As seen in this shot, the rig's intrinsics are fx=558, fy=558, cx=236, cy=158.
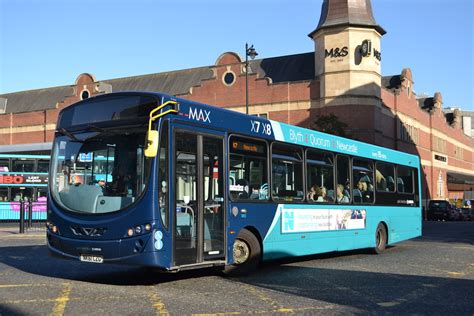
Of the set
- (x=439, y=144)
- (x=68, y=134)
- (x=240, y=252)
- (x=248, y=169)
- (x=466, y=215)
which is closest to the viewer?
(x=68, y=134)

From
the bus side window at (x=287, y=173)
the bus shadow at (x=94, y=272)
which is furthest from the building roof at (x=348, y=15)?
the bus shadow at (x=94, y=272)

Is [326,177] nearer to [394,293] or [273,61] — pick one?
[394,293]

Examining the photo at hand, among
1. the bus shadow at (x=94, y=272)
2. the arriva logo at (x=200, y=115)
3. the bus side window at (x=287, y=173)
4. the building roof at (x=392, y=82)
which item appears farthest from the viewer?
the building roof at (x=392, y=82)

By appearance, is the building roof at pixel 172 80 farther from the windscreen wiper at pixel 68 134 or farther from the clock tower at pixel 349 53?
the windscreen wiper at pixel 68 134

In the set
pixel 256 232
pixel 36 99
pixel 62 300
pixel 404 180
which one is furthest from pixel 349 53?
pixel 36 99

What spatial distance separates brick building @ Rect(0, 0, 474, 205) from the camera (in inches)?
1780

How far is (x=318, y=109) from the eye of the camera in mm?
47219

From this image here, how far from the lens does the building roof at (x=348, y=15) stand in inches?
1766

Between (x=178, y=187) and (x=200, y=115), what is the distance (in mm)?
1330

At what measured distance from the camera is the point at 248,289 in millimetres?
8711

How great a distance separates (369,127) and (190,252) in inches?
1533

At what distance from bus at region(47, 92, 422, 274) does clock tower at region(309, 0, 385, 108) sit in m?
34.5

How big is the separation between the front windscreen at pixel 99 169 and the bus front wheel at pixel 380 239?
8.73 meters

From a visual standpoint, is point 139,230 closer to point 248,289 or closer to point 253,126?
point 248,289
